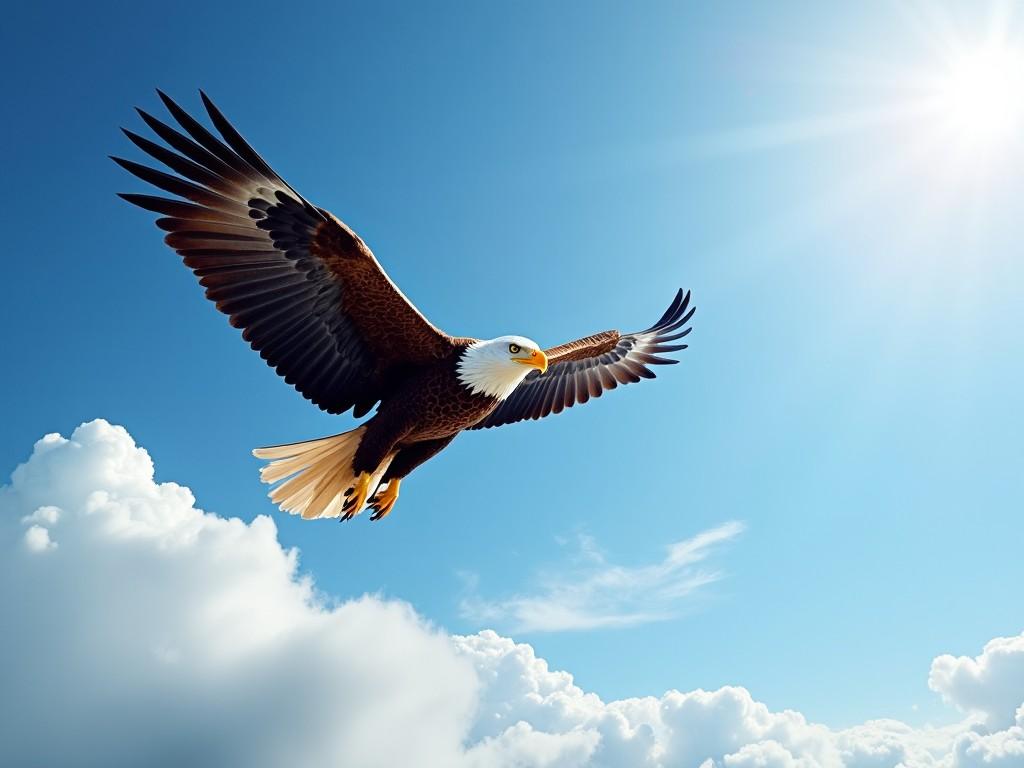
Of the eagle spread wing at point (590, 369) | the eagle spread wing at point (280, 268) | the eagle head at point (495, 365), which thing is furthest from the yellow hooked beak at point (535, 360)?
the eagle spread wing at point (590, 369)

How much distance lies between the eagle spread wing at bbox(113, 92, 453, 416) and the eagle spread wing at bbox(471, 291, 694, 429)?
220 centimetres

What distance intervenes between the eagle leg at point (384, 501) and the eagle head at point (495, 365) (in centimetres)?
129

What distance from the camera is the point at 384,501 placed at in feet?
20.8

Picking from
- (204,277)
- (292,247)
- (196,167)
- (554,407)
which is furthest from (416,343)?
(554,407)

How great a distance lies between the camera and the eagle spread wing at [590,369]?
27.8 feet

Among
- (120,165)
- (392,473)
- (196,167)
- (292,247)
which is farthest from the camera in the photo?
(392,473)

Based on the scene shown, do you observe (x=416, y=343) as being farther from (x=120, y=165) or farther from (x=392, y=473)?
(x=120, y=165)

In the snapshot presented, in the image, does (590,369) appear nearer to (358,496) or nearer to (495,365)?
(495,365)

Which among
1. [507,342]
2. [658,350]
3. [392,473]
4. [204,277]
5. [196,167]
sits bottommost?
[392,473]

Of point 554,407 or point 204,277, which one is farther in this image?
point 554,407

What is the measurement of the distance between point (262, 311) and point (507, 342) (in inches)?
81.1

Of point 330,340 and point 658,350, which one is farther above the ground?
point 658,350

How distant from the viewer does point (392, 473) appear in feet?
21.5

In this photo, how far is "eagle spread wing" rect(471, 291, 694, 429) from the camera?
8.47m
